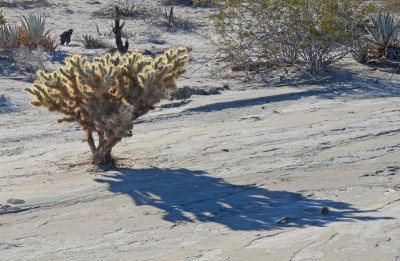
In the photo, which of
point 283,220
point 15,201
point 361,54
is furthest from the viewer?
point 361,54

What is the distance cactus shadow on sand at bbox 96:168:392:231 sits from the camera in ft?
15.5

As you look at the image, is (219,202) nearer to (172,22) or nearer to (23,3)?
(172,22)

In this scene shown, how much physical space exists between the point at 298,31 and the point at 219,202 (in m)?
5.65

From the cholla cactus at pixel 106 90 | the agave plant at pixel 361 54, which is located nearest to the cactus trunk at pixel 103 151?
the cholla cactus at pixel 106 90

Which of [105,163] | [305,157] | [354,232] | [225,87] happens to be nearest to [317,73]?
[225,87]

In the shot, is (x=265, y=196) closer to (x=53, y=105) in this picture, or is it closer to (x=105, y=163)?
(x=105, y=163)

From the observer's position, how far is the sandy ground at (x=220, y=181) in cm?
432

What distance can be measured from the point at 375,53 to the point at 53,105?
22.0 feet

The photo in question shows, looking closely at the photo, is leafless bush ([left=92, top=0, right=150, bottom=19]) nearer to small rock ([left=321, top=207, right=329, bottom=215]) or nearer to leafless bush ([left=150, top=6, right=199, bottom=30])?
leafless bush ([left=150, top=6, right=199, bottom=30])

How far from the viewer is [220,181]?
5.66 metres

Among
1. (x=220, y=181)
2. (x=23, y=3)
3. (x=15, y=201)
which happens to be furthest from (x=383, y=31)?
(x=23, y=3)

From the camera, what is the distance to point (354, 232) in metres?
4.30

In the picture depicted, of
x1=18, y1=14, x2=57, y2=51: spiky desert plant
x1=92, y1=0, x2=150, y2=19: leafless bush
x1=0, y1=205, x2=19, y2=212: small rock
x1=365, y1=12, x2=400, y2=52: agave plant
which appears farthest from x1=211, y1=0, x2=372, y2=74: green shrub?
x1=92, y1=0, x2=150, y2=19: leafless bush

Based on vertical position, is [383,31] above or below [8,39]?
above
